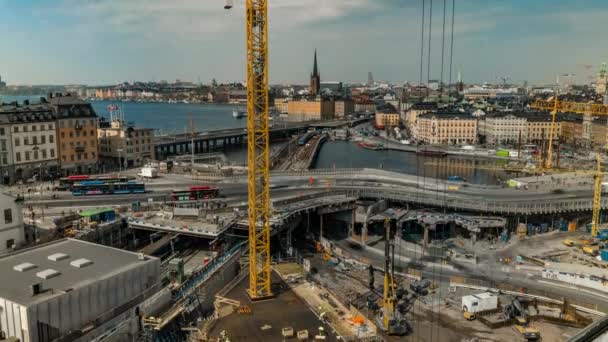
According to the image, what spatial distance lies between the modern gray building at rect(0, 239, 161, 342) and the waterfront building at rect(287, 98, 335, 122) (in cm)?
11101

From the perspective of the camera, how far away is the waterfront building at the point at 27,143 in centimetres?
3341

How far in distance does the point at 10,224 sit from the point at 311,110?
114 m

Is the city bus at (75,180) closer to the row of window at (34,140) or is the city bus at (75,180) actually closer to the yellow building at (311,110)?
the row of window at (34,140)

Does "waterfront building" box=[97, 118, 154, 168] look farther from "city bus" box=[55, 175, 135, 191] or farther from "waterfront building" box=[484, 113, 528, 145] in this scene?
"waterfront building" box=[484, 113, 528, 145]

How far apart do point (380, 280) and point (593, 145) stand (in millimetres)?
52916

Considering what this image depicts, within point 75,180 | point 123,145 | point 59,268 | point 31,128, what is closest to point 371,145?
point 123,145

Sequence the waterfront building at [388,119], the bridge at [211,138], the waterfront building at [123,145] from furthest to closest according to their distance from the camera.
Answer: the waterfront building at [388,119] → the bridge at [211,138] → the waterfront building at [123,145]

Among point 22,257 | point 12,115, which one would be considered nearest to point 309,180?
point 12,115

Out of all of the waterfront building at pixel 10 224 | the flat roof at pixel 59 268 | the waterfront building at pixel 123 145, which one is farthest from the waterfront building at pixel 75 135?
the flat roof at pixel 59 268

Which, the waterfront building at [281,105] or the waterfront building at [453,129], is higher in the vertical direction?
the waterfront building at [281,105]

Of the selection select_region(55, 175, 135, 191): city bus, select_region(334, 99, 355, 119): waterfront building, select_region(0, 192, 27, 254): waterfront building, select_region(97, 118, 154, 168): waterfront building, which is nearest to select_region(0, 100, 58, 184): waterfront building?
select_region(55, 175, 135, 191): city bus

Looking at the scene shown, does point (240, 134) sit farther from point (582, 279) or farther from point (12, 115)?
point (582, 279)

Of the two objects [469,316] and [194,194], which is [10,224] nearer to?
[194,194]

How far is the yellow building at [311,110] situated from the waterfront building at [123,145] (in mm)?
82800
